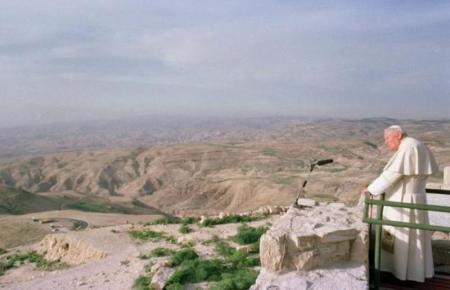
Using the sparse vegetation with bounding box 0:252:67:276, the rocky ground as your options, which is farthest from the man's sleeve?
the sparse vegetation with bounding box 0:252:67:276

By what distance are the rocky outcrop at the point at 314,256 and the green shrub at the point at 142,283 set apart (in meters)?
3.59

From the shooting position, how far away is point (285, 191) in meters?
43.6

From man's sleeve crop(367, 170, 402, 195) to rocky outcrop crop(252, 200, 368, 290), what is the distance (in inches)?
22.2

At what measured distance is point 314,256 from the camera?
577 centimetres

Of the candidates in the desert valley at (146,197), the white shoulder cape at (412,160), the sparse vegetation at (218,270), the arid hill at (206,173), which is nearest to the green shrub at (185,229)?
the desert valley at (146,197)

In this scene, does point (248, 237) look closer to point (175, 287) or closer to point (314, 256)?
point (175, 287)

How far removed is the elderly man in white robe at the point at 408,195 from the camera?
5.74 m

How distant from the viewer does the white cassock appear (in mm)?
5734

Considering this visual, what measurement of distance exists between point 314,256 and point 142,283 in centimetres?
437

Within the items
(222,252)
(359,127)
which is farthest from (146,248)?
(359,127)

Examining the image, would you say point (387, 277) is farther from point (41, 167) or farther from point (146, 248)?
point (41, 167)

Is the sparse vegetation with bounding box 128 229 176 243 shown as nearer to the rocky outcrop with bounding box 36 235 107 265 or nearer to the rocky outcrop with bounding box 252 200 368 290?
the rocky outcrop with bounding box 36 235 107 265

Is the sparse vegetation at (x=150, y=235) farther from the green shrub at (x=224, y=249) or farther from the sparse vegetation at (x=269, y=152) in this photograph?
the sparse vegetation at (x=269, y=152)

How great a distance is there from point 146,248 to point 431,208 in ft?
28.7
